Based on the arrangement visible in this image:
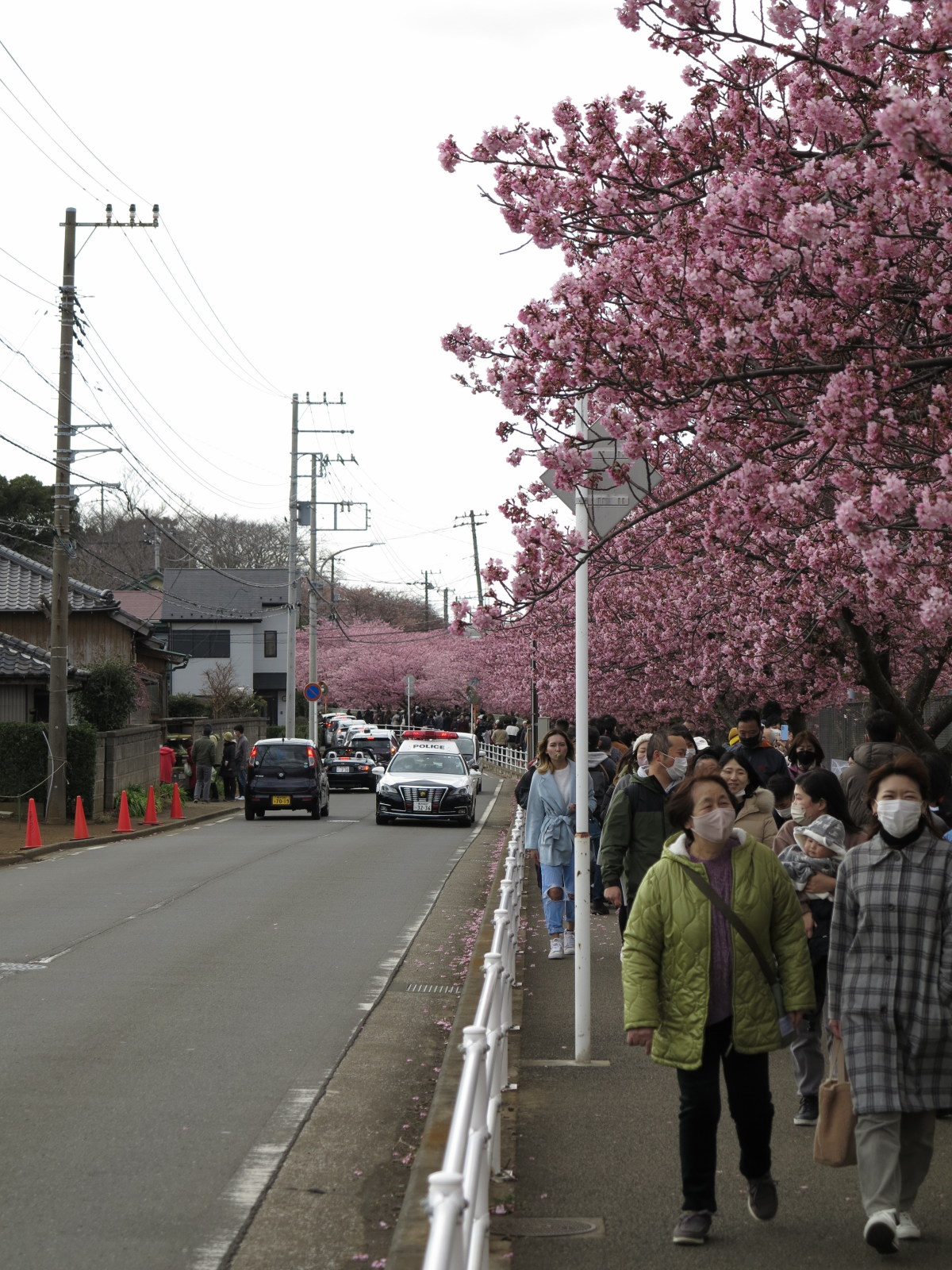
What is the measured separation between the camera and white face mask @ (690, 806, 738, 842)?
17.7ft

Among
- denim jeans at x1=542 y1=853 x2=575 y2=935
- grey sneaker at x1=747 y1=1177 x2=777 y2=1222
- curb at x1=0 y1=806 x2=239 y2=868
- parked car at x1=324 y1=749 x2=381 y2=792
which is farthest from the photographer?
parked car at x1=324 y1=749 x2=381 y2=792

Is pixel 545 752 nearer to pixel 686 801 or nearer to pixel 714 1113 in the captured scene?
pixel 686 801

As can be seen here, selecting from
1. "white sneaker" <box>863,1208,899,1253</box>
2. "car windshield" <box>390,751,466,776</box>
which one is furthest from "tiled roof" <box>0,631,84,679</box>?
"white sneaker" <box>863,1208,899,1253</box>

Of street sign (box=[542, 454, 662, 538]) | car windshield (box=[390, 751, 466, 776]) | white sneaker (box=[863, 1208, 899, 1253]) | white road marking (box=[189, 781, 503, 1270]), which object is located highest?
street sign (box=[542, 454, 662, 538])

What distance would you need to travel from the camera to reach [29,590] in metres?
40.9

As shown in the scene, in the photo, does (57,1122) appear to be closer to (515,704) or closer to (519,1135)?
(519,1135)

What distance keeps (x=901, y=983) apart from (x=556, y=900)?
6.74 meters

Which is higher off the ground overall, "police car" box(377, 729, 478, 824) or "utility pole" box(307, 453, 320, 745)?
"utility pole" box(307, 453, 320, 745)

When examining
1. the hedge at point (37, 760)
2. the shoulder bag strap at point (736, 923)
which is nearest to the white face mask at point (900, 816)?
the shoulder bag strap at point (736, 923)

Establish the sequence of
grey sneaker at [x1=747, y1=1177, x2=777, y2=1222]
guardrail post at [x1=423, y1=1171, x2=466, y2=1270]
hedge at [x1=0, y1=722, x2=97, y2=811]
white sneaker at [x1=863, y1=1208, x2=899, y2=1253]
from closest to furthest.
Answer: guardrail post at [x1=423, y1=1171, x2=466, y2=1270] < white sneaker at [x1=863, y1=1208, x2=899, y2=1253] < grey sneaker at [x1=747, y1=1177, x2=777, y2=1222] < hedge at [x1=0, y1=722, x2=97, y2=811]

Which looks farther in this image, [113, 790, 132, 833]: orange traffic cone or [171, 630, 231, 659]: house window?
[171, 630, 231, 659]: house window

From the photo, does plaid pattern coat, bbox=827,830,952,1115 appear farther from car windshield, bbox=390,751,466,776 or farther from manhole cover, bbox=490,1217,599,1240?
car windshield, bbox=390,751,466,776

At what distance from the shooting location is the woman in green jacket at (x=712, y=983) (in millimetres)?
5301

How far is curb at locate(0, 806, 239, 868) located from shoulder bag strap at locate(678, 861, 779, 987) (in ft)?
56.0
